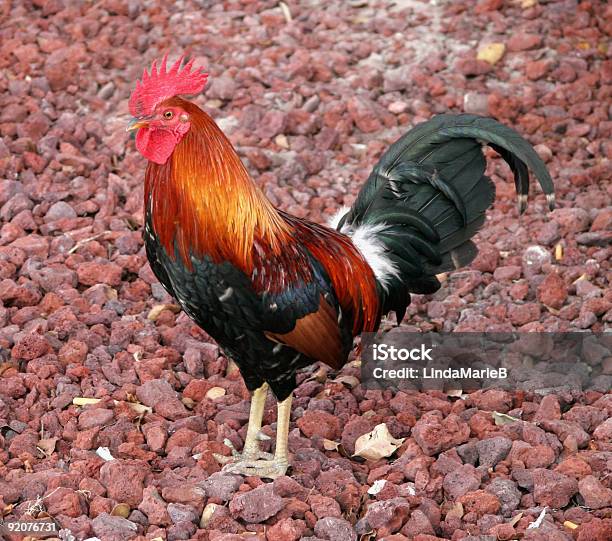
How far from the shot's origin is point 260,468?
473 centimetres

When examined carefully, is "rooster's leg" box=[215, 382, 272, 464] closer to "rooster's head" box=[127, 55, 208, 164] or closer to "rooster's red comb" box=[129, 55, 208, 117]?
"rooster's head" box=[127, 55, 208, 164]

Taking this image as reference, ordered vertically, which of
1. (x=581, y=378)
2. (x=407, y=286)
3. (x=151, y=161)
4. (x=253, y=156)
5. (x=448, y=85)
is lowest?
(x=581, y=378)

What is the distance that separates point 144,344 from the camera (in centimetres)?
552

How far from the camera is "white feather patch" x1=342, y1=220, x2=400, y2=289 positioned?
16.1 ft

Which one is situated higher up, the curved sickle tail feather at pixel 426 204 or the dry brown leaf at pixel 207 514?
the curved sickle tail feather at pixel 426 204

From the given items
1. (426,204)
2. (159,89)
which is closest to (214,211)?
(159,89)

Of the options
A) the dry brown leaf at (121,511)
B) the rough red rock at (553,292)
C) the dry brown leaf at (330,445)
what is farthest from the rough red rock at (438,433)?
the dry brown leaf at (121,511)

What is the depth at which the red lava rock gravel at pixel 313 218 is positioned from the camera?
4391mm

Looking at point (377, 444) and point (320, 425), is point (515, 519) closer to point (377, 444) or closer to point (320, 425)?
point (377, 444)

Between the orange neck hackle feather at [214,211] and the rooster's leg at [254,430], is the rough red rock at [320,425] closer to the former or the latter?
the rooster's leg at [254,430]

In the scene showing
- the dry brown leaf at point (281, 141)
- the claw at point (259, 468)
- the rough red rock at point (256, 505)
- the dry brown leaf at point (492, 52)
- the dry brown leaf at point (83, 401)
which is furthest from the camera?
the dry brown leaf at point (492, 52)

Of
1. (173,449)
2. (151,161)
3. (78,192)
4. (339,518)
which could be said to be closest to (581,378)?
(339,518)

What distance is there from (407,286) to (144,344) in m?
1.57

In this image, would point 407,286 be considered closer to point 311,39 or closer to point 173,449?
point 173,449
